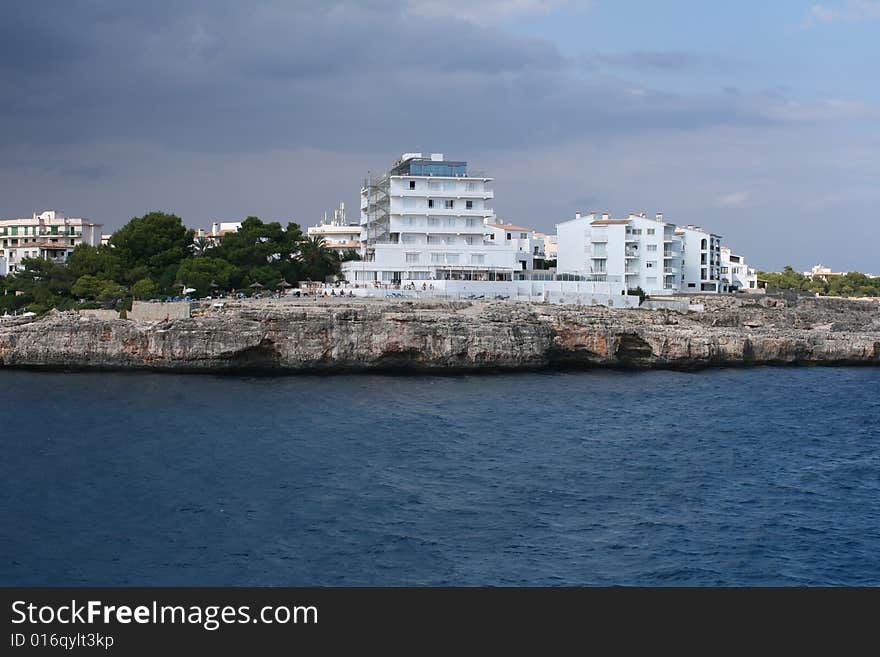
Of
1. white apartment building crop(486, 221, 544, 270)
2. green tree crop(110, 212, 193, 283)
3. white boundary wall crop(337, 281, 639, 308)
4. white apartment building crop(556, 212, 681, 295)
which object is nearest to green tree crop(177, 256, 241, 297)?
green tree crop(110, 212, 193, 283)

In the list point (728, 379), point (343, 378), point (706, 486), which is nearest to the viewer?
point (706, 486)

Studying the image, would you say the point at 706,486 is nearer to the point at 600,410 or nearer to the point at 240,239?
the point at 600,410

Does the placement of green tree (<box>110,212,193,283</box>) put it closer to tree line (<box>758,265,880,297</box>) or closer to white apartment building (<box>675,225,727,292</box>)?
white apartment building (<box>675,225,727,292</box>)

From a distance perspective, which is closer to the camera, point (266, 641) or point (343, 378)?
point (266, 641)

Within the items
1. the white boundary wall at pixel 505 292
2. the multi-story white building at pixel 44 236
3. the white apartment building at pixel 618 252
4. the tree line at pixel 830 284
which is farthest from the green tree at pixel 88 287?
the tree line at pixel 830 284

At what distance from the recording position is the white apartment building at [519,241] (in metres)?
100

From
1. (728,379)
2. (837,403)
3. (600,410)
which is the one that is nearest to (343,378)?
(600,410)

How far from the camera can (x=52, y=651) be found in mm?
19797

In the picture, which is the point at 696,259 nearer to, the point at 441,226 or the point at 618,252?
the point at 618,252

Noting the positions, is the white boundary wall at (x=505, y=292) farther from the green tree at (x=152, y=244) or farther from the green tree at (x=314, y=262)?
the green tree at (x=152, y=244)

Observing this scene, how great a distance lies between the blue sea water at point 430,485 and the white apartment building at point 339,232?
277 feet

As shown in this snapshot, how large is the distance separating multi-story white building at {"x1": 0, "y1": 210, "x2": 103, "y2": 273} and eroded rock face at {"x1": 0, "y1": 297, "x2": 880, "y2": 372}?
71.6 meters

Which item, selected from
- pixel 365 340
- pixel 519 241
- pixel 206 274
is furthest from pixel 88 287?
pixel 519 241

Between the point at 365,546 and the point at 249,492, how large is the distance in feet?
25.7
